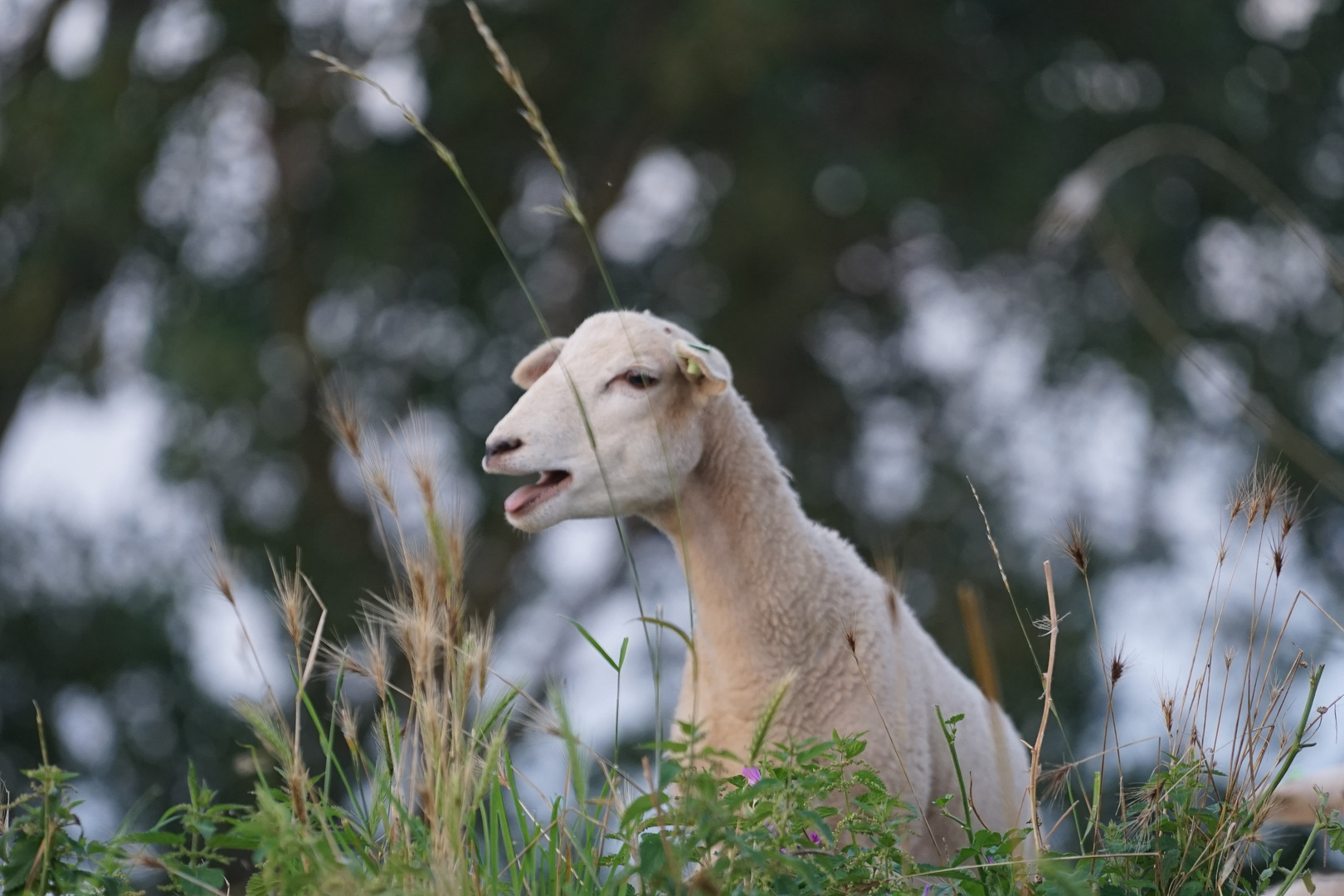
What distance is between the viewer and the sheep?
3.29 m

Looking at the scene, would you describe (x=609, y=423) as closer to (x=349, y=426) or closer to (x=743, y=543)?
(x=743, y=543)

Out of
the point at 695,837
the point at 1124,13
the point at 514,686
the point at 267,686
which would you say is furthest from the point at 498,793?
the point at 1124,13

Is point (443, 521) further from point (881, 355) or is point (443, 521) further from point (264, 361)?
point (881, 355)

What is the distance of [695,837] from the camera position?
1.80 m

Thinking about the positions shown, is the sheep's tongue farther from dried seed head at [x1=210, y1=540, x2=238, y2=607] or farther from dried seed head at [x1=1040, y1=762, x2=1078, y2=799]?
dried seed head at [x1=1040, y1=762, x2=1078, y2=799]

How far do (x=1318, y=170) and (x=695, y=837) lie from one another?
11.9m

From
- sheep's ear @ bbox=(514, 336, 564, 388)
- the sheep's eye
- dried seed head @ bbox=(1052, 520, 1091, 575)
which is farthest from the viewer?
sheep's ear @ bbox=(514, 336, 564, 388)

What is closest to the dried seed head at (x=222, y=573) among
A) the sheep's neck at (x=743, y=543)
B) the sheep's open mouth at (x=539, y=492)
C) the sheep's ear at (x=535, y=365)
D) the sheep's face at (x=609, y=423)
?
the sheep's face at (x=609, y=423)

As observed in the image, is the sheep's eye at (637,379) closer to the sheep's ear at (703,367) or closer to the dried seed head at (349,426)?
the sheep's ear at (703,367)

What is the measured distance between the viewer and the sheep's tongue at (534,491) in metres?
3.33

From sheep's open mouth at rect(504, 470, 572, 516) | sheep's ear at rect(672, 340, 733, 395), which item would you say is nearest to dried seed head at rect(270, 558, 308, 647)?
sheep's open mouth at rect(504, 470, 572, 516)

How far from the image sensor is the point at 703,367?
3.34 metres

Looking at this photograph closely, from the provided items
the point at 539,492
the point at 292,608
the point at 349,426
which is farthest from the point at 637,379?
the point at 292,608

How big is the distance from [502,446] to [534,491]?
0.16 metres
